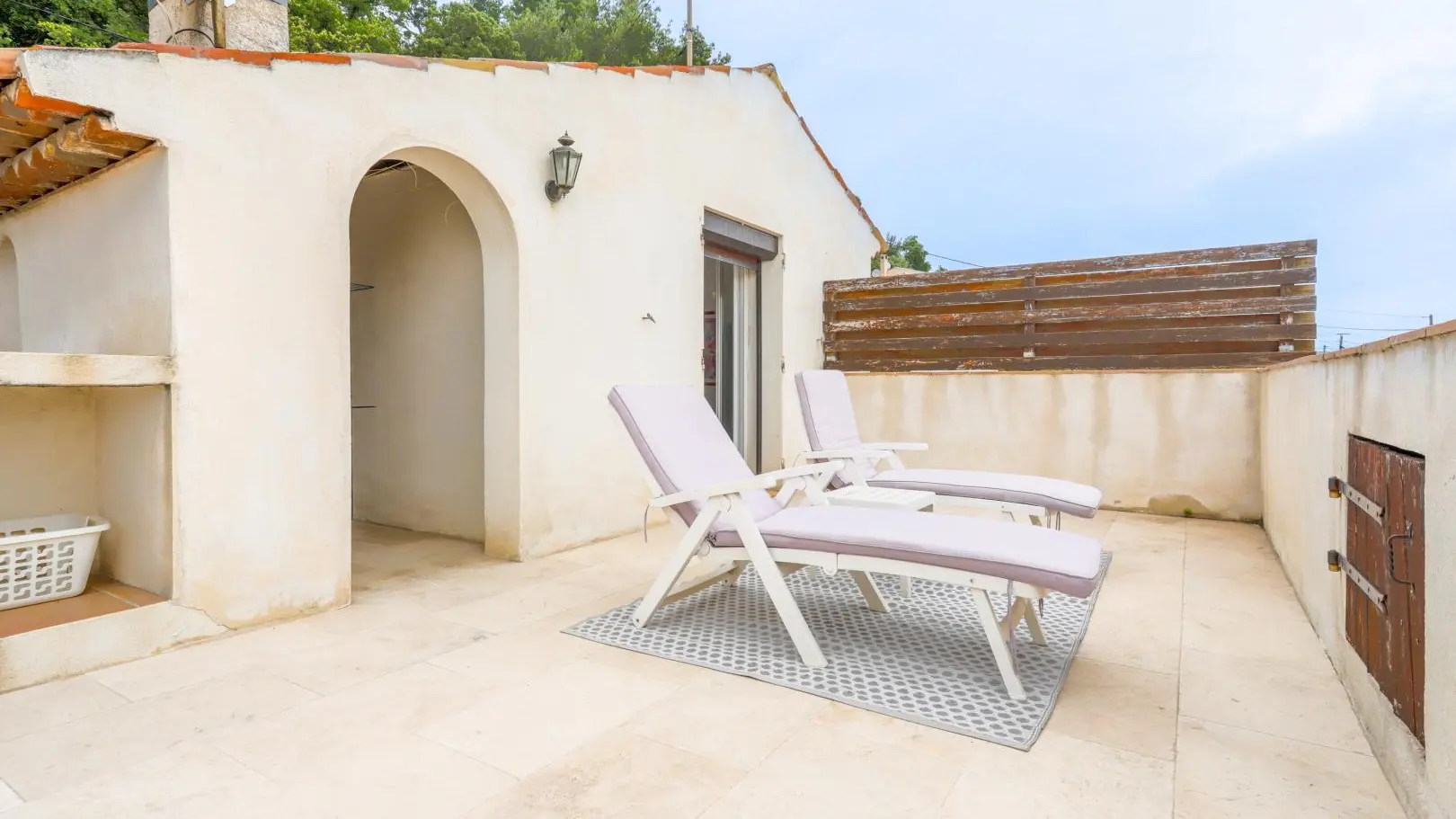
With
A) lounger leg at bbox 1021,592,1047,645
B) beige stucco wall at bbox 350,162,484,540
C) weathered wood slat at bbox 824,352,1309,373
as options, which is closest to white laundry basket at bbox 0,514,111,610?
beige stucco wall at bbox 350,162,484,540

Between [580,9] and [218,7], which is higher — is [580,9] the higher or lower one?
the higher one

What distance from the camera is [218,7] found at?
3.78 m

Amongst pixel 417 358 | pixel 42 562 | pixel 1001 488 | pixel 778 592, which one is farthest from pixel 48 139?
pixel 1001 488

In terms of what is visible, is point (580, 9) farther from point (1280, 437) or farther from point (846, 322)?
point (1280, 437)

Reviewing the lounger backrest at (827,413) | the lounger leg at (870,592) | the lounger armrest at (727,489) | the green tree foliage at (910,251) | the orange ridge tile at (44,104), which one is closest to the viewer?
the orange ridge tile at (44,104)

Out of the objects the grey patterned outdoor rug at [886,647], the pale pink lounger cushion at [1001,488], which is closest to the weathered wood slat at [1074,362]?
the pale pink lounger cushion at [1001,488]

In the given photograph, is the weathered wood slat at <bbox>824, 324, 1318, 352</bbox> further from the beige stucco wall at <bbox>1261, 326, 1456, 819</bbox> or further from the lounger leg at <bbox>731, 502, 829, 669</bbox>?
the lounger leg at <bbox>731, 502, 829, 669</bbox>

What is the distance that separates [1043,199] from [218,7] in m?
116

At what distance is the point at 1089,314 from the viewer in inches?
233

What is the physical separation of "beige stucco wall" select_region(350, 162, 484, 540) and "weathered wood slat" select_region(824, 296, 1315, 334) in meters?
3.83

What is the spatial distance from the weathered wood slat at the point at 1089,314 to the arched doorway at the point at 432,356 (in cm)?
383

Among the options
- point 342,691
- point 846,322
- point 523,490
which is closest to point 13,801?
point 342,691

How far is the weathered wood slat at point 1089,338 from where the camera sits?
5.29m

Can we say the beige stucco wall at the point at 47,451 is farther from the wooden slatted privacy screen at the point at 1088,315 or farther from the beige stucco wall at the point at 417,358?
the wooden slatted privacy screen at the point at 1088,315
